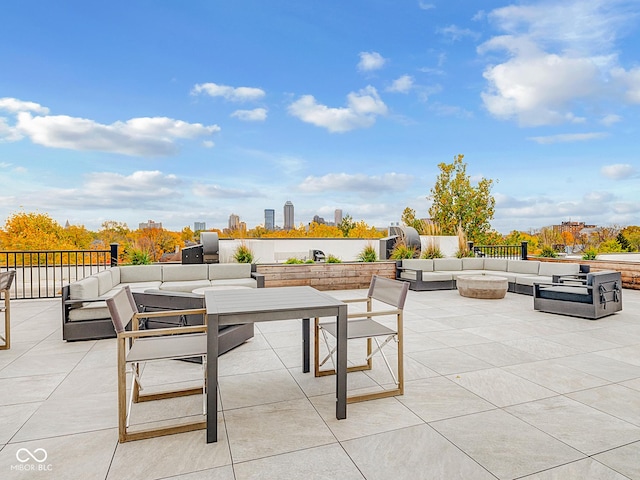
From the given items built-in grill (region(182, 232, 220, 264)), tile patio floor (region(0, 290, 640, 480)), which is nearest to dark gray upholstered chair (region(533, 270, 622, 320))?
tile patio floor (region(0, 290, 640, 480))

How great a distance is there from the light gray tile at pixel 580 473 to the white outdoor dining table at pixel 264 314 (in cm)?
108

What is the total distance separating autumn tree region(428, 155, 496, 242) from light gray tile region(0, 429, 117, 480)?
17279mm

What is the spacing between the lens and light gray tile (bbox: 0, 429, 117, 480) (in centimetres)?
169

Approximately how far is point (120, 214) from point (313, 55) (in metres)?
10.6

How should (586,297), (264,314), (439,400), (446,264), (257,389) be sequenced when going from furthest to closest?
1. (446,264)
2. (586,297)
3. (257,389)
4. (439,400)
5. (264,314)

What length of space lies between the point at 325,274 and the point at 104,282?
430cm

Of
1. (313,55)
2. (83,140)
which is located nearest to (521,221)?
(313,55)

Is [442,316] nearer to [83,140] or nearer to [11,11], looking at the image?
[11,11]

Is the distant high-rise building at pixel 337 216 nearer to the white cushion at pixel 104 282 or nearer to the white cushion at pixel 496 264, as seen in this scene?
the white cushion at pixel 496 264

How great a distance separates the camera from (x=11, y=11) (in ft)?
25.0

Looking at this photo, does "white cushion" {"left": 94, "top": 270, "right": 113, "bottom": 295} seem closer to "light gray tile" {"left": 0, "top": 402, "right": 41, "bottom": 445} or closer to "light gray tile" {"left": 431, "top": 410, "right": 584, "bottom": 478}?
"light gray tile" {"left": 0, "top": 402, "right": 41, "bottom": 445}

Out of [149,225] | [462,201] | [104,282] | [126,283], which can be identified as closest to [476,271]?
[126,283]

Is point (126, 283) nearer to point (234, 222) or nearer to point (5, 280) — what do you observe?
point (5, 280)

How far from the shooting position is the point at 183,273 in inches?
254
